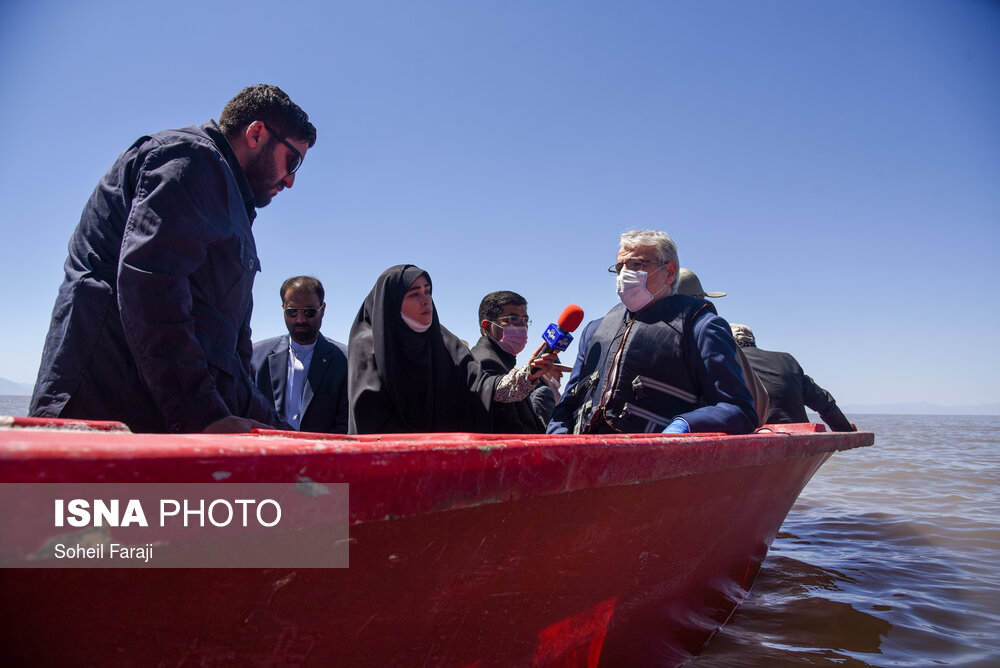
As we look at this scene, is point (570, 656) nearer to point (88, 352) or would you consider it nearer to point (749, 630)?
point (88, 352)

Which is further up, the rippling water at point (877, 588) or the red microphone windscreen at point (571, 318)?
the red microphone windscreen at point (571, 318)

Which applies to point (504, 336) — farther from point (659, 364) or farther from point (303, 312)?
point (659, 364)

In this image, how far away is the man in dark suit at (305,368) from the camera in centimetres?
381

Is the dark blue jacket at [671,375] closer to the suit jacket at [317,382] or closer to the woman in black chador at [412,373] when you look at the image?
the woman in black chador at [412,373]

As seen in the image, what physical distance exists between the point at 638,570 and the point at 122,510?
53.7 inches

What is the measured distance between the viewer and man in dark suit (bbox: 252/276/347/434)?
12.5 ft

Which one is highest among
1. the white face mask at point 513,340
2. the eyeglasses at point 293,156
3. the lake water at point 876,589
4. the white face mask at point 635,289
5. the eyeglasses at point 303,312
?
the eyeglasses at point 293,156

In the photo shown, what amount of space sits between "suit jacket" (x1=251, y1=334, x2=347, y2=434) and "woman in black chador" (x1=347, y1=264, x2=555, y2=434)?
1043 millimetres

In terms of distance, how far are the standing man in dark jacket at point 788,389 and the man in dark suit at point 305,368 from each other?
144 inches

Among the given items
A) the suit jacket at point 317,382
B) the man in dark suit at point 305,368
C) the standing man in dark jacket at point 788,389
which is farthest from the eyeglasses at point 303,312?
the standing man in dark jacket at point 788,389

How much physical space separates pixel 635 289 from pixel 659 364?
405mm

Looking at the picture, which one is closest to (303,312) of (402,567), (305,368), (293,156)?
(305,368)

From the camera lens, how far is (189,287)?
1.54 m

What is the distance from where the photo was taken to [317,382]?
3.87 metres
